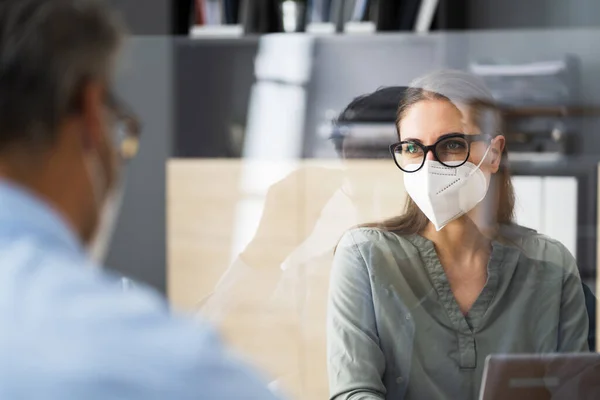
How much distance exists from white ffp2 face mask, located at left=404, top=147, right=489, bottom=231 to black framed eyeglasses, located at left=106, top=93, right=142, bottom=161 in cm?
65

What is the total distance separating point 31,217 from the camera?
1.99 feet

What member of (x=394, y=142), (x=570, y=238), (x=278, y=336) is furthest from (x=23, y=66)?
(x=278, y=336)

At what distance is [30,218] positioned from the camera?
605mm

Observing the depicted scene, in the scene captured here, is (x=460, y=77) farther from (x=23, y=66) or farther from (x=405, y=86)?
(x=23, y=66)

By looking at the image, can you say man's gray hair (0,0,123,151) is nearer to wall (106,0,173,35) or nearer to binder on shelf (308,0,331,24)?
binder on shelf (308,0,331,24)

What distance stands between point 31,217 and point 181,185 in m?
2.02

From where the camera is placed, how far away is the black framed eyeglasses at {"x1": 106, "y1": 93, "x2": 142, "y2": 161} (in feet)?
2.56

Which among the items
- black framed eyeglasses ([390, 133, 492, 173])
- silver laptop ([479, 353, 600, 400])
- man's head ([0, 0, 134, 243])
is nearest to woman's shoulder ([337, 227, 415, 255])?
black framed eyeglasses ([390, 133, 492, 173])

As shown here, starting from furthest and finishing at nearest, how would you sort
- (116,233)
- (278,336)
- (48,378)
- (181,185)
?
(116,233) → (181,185) → (278,336) → (48,378)

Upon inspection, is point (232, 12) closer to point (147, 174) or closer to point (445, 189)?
point (147, 174)

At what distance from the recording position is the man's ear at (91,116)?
0.70 m

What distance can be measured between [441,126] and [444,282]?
9.8 inches

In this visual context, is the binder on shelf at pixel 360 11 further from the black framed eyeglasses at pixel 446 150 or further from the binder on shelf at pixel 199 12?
the black framed eyeglasses at pixel 446 150

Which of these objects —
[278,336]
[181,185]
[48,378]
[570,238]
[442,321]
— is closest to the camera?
[48,378]
